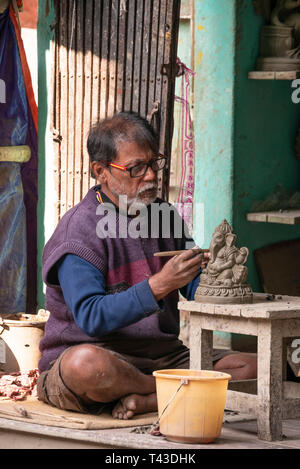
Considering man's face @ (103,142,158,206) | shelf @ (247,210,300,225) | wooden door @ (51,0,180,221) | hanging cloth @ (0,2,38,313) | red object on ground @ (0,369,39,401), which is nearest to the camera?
man's face @ (103,142,158,206)

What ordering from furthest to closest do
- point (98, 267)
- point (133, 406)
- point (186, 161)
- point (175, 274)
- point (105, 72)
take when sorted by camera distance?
point (186, 161) → point (105, 72) → point (98, 267) → point (133, 406) → point (175, 274)

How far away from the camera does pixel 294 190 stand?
7309mm

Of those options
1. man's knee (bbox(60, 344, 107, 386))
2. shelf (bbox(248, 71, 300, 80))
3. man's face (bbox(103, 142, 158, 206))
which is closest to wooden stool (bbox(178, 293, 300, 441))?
man's knee (bbox(60, 344, 107, 386))

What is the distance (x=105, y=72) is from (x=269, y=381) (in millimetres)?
2950

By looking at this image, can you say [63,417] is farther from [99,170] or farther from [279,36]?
[279,36]

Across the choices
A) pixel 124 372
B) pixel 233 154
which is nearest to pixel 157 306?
pixel 124 372

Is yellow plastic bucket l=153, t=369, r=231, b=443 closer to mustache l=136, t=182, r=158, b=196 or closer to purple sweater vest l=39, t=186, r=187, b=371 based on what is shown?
purple sweater vest l=39, t=186, r=187, b=371

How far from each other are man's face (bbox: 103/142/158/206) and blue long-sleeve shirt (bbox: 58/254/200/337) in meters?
0.51

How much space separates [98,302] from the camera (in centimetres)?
453

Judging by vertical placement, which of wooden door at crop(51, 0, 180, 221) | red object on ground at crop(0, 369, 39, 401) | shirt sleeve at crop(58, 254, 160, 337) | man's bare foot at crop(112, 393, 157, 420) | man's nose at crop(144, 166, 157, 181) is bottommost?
red object on ground at crop(0, 369, 39, 401)

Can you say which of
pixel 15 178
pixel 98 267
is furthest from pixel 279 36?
pixel 98 267

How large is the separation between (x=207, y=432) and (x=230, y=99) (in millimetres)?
3187

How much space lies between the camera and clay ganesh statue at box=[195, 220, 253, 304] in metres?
4.46
